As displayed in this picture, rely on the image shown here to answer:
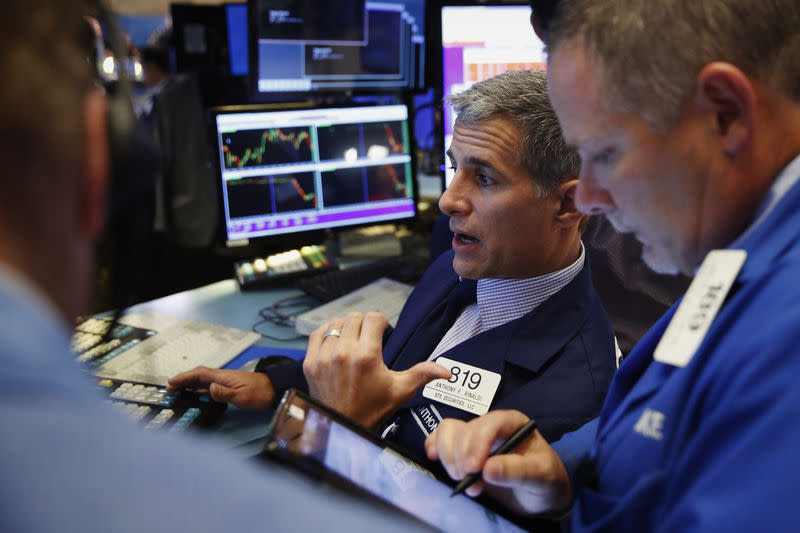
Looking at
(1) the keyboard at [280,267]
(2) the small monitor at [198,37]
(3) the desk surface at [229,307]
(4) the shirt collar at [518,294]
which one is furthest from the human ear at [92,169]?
(2) the small monitor at [198,37]

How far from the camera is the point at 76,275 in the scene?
1.20 ft

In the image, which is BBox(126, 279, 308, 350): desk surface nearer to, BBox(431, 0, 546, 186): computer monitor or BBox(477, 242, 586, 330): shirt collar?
BBox(477, 242, 586, 330): shirt collar

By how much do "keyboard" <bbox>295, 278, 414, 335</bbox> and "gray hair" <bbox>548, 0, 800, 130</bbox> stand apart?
1.10 m

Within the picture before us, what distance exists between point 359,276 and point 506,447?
127 cm

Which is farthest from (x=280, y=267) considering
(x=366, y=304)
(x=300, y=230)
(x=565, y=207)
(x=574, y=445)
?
(x=574, y=445)

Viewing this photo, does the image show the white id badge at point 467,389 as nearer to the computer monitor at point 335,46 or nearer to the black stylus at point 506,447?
the black stylus at point 506,447

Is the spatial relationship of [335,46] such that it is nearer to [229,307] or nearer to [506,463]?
[229,307]

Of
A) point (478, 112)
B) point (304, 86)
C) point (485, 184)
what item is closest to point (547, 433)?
point (485, 184)

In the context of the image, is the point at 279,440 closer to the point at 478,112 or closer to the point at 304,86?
the point at 478,112

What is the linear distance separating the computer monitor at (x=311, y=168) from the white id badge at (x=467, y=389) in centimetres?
102

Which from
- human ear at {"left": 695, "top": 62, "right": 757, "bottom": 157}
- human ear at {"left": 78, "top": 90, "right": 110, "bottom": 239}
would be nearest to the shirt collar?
human ear at {"left": 695, "top": 62, "right": 757, "bottom": 157}

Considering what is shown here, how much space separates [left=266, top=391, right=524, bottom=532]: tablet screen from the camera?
616 millimetres

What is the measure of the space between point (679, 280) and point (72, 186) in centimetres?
148

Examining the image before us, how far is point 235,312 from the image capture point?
5.92 feet
